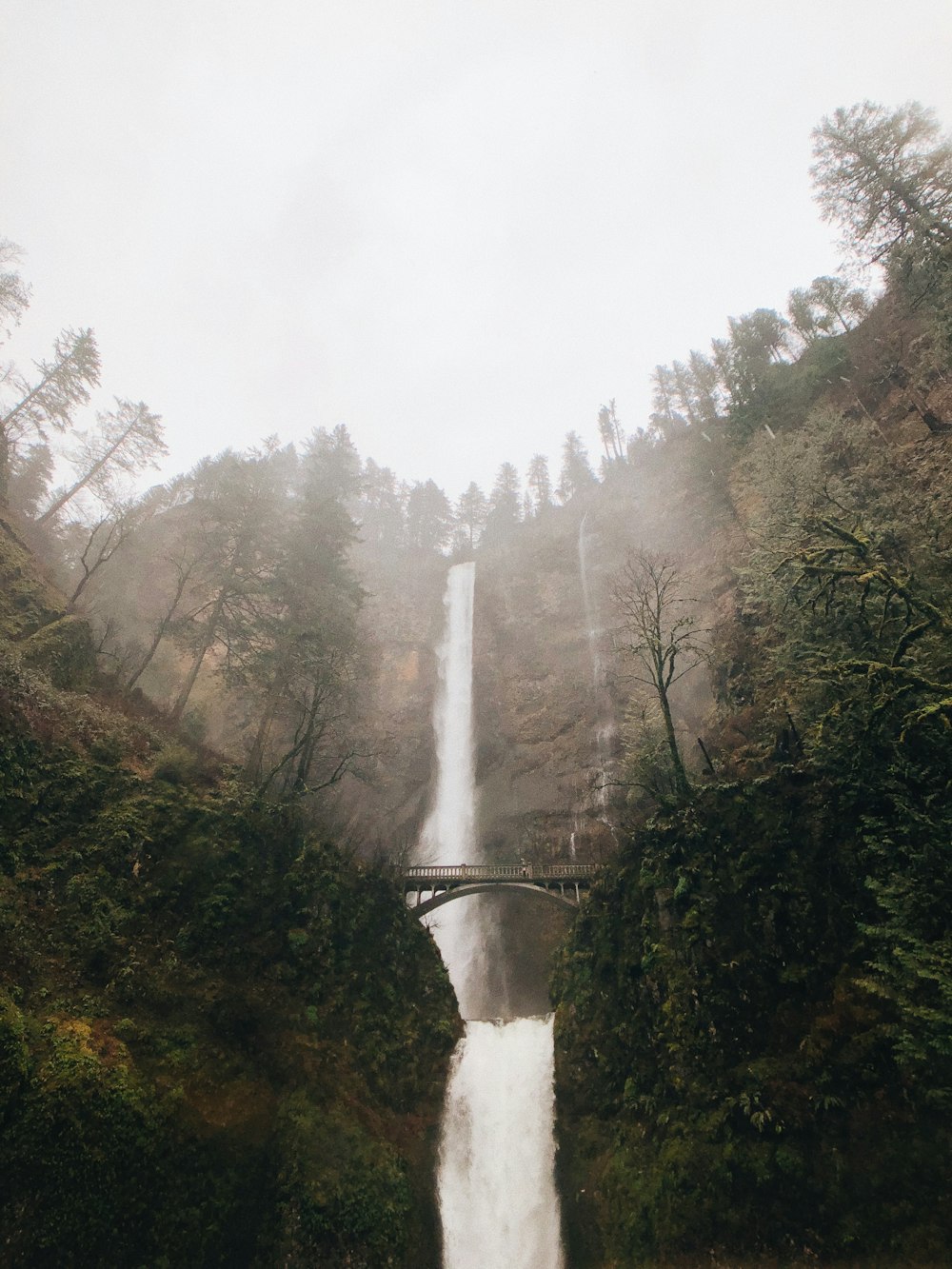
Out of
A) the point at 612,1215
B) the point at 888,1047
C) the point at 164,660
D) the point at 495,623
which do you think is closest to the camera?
the point at 888,1047

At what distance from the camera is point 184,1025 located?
12.8 m

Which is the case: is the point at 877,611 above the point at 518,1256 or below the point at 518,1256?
above

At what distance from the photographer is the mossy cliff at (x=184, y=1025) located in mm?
10000

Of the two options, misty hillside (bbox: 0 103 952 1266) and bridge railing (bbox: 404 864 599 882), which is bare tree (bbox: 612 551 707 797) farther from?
bridge railing (bbox: 404 864 599 882)

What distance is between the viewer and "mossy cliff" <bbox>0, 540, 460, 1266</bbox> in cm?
1000

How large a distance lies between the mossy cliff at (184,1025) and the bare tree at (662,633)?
12393 millimetres

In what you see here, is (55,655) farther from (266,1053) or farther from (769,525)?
(769,525)

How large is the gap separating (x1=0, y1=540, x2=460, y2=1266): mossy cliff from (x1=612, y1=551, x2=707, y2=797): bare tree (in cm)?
1239

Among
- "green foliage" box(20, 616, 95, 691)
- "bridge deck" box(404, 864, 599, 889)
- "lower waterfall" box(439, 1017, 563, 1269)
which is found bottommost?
"lower waterfall" box(439, 1017, 563, 1269)

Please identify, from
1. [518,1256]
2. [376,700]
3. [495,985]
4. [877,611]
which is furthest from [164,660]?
[877,611]

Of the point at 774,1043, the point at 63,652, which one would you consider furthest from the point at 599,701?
the point at 63,652

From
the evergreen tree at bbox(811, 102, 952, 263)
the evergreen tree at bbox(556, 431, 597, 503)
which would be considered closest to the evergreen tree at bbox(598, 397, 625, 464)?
the evergreen tree at bbox(556, 431, 597, 503)

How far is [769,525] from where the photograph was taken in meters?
20.8

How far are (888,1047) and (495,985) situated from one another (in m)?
24.4
